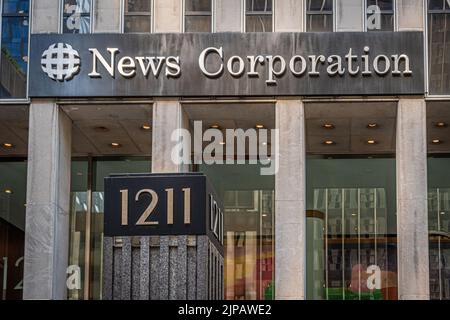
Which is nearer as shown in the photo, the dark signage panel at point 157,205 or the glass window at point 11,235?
the dark signage panel at point 157,205

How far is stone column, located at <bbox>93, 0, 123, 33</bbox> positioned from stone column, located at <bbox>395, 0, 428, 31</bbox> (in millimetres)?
7773

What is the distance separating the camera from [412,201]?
2775cm

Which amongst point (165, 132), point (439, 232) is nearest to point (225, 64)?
point (165, 132)

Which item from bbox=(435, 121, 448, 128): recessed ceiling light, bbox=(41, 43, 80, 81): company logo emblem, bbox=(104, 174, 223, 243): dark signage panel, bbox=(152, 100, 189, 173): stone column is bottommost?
bbox=(104, 174, 223, 243): dark signage panel

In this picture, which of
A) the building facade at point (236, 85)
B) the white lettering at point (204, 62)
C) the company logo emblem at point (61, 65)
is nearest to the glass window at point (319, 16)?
the building facade at point (236, 85)

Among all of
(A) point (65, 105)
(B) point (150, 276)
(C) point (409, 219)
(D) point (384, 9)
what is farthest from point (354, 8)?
(B) point (150, 276)

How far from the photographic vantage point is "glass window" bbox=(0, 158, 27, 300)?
32500 mm

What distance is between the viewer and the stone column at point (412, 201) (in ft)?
89.7

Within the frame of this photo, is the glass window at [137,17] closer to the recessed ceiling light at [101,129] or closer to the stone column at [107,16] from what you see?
the stone column at [107,16]

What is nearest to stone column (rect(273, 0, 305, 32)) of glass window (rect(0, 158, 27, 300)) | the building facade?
the building facade

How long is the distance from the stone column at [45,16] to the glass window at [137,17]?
1931 millimetres

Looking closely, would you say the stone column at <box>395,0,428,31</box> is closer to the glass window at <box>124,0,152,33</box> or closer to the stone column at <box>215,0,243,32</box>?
the stone column at <box>215,0,243,32</box>

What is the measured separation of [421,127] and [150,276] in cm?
1358
